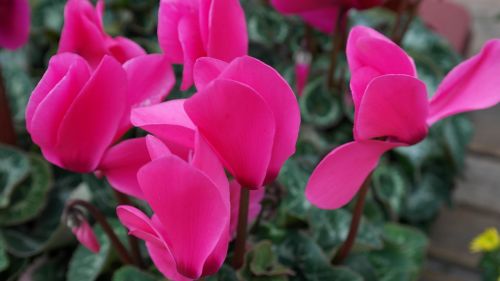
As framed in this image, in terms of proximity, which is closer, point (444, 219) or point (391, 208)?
point (391, 208)

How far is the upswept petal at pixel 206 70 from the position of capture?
364mm

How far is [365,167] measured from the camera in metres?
0.43

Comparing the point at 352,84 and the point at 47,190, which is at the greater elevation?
the point at 352,84

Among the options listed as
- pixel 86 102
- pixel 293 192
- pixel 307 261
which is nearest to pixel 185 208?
pixel 86 102

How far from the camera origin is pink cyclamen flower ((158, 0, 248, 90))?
1.37 ft

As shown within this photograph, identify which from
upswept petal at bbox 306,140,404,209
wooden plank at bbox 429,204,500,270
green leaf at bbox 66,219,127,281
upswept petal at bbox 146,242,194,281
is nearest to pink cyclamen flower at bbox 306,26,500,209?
upswept petal at bbox 306,140,404,209

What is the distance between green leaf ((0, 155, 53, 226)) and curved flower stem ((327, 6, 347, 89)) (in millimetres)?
420

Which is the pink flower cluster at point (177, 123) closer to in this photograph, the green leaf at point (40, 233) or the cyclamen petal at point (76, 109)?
the cyclamen petal at point (76, 109)

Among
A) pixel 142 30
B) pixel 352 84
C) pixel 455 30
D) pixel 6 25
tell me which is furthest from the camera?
pixel 455 30

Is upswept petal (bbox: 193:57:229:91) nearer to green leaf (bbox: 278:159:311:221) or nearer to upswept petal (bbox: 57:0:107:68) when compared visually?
upswept petal (bbox: 57:0:107:68)

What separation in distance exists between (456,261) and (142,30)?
79 cm

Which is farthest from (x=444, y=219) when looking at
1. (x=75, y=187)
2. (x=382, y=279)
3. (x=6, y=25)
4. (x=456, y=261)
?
(x=6, y=25)

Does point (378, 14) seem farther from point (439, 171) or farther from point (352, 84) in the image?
point (352, 84)

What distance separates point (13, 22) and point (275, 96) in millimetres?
480
